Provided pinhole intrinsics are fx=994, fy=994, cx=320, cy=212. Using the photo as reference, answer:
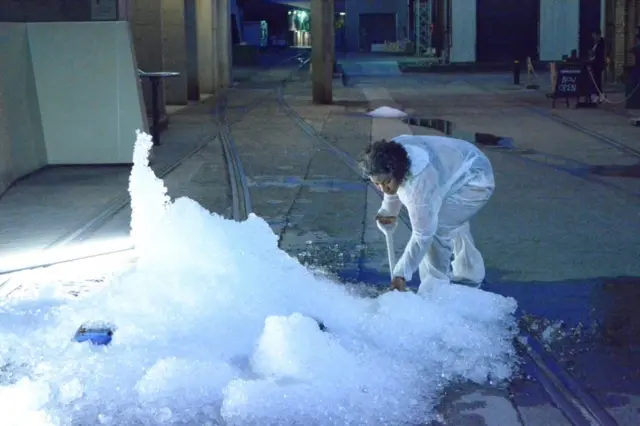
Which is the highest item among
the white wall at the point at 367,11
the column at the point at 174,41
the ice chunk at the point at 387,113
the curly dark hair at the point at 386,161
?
the white wall at the point at 367,11

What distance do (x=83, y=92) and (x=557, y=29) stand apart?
31467 mm

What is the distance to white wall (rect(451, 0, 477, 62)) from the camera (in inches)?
1651

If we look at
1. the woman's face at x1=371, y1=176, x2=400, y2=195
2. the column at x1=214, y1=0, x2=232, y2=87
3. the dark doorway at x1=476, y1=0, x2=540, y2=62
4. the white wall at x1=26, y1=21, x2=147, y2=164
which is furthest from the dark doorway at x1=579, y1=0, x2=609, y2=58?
the woman's face at x1=371, y1=176, x2=400, y2=195

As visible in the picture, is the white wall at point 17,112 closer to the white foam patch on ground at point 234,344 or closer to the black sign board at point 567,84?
the white foam patch on ground at point 234,344

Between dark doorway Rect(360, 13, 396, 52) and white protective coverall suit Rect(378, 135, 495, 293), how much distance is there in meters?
67.2

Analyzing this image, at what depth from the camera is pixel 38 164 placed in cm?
1370

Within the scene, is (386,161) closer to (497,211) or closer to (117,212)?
(497,211)

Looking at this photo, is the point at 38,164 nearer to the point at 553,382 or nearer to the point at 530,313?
the point at 530,313

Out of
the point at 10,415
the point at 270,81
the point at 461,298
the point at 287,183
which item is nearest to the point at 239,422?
the point at 10,415

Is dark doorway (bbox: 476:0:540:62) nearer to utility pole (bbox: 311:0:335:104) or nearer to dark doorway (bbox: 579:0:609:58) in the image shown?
dark doorway (bbox: 579:0:609:58)

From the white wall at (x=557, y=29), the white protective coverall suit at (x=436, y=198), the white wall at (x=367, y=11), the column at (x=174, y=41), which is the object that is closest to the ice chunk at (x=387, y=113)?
the column at (x=174, y=41)

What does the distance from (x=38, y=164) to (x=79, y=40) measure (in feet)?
5.99

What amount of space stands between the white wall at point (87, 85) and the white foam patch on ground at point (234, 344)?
6620 mm

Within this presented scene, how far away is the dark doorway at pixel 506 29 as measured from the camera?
42344 millimetres
